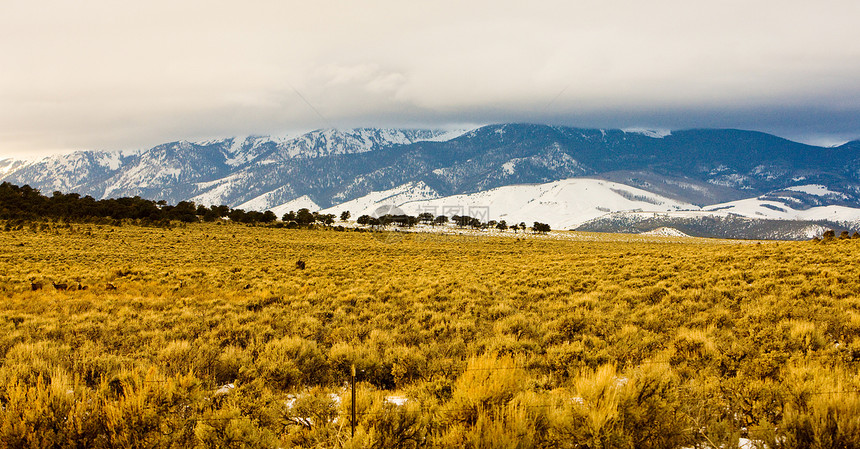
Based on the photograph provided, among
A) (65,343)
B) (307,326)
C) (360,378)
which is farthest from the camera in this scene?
(307,326)

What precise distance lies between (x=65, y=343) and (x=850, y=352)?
13.4 m

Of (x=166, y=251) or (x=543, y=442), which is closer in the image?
(x=543, y=442)

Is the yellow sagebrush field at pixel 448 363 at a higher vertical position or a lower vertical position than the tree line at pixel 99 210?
lower

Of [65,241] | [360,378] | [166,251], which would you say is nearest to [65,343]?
[360,378]

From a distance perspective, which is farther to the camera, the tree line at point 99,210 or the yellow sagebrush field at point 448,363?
the tree line at point 99,210

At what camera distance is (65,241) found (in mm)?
32125

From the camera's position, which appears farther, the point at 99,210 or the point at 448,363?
the point at 99,210

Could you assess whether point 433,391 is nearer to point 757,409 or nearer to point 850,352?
point 757,409

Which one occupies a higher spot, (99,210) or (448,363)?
(99,210)

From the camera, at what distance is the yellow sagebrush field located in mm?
3705

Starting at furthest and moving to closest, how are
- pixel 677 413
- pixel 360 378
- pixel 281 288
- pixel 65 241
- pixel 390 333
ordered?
1. pixel 65 241
2. pixel 281 288
3. pixel 390 333
4. pixel 360 378
5. pixel 677 413

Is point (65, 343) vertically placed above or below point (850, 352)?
below

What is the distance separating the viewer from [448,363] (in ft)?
20.1

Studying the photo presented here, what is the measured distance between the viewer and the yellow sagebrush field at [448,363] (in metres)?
3.71
